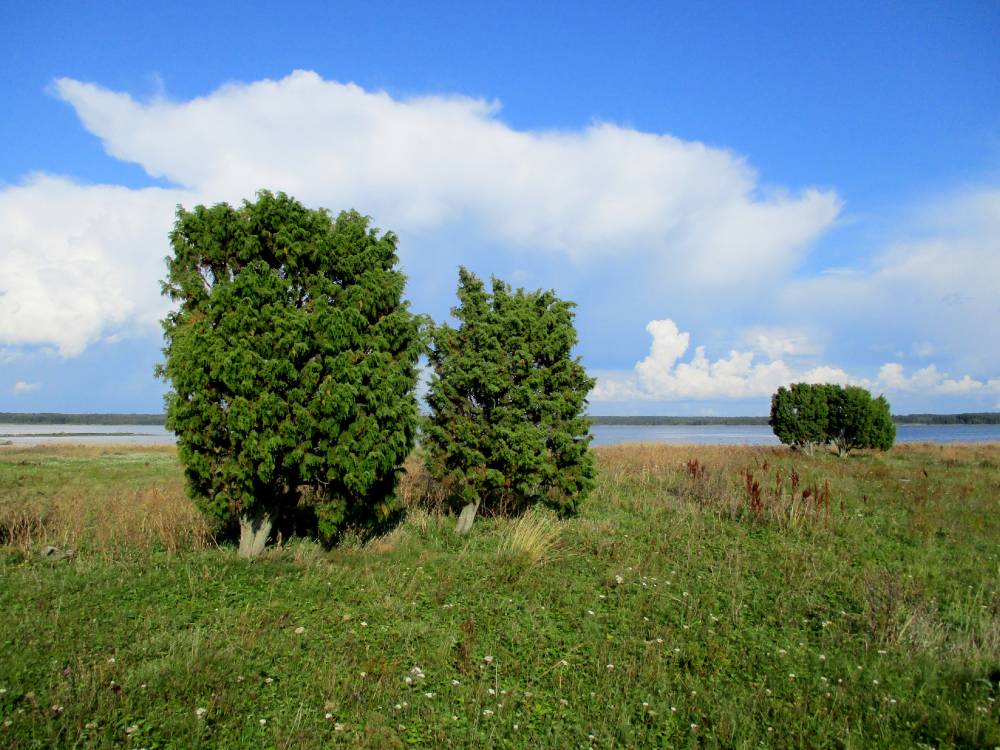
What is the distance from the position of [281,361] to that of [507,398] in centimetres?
444

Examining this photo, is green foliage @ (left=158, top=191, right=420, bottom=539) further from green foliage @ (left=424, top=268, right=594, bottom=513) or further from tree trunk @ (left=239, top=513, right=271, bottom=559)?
green foliage @ (left=424, top=268, right=594, bottom=513)

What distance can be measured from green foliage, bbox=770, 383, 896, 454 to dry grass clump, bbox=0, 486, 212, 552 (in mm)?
32799

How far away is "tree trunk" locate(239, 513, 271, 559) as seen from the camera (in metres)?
8.48

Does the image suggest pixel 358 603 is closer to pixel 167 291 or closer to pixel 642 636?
pixel 642 636

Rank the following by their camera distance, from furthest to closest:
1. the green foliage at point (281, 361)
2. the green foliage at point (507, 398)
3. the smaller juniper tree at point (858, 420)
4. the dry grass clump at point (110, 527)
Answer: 1. the smaller juniper tree at point (858, 420)
2. the green foliage at point (507, 398)
3. the dry grass clump at point (110, 527)
4. the green foliage at point (281, 361)

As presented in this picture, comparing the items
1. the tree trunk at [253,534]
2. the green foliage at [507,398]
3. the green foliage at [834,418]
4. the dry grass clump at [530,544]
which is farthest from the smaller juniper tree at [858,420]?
the tree trunk at [253,534]

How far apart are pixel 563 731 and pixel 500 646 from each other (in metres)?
1.42

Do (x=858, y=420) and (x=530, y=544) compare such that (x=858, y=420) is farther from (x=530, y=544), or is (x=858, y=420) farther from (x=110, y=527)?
(x=110, y=527)

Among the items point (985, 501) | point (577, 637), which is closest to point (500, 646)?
point (577, 637)

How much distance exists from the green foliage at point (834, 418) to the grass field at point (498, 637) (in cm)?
2321

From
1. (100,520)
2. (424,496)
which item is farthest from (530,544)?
(100,520)

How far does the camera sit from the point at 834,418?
32219mm

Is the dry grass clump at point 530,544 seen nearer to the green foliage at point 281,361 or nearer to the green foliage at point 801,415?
the green foliage at point 281,361

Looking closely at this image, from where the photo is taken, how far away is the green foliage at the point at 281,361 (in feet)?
25.4
